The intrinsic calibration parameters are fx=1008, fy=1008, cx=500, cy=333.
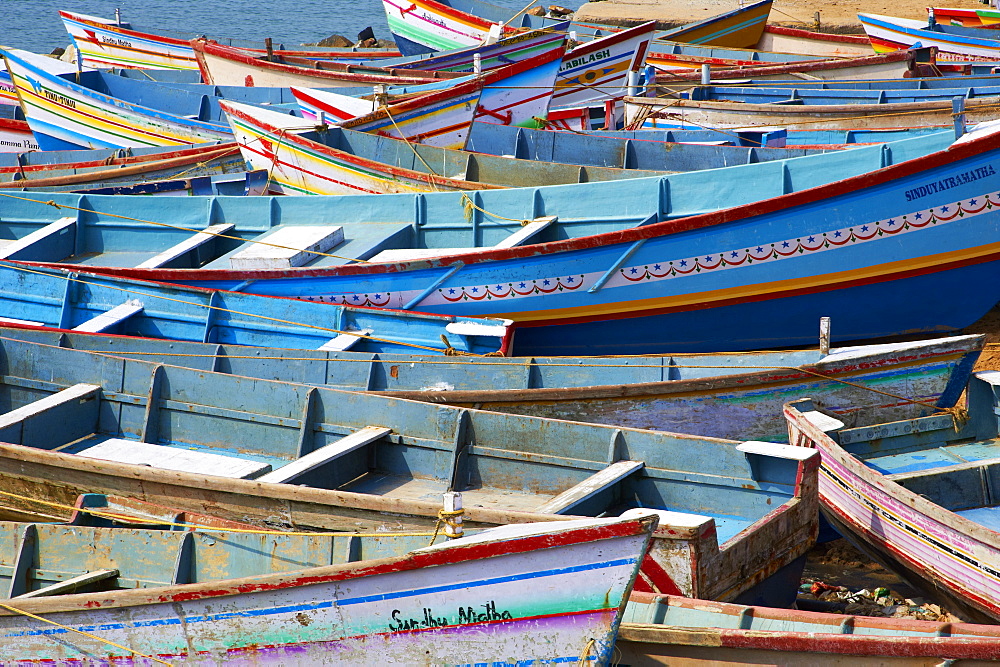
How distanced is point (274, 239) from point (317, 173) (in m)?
1.67

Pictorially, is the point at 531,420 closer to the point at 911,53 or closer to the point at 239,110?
the point at 239,110

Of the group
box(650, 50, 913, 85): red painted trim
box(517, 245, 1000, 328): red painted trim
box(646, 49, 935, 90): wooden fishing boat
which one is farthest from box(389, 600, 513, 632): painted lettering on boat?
box(650, 50, 913, 85): red painted trim

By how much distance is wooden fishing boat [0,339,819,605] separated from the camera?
5.60 meters

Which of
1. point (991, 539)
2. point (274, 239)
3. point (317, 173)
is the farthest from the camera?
point (317, 173)

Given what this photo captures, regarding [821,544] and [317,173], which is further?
[317,173]

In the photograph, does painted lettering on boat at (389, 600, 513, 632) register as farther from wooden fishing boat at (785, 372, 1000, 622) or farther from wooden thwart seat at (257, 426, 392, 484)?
wooden fishing boat at (785, 372, 1000, 622)

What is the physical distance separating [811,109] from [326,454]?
929 centimetres

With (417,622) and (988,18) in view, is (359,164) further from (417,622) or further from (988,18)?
(988,18)

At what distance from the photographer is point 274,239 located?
10.8 m

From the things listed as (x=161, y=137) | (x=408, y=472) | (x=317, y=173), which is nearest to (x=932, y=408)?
(x=408, y=472)

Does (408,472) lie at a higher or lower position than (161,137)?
lower

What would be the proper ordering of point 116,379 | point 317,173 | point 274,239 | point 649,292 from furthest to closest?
1. point 317,173
2. point 274,239
3. point 649,292
4. point 116,379

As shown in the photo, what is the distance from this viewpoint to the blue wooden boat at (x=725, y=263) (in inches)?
352

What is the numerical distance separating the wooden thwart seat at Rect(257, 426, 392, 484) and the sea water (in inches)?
1351
